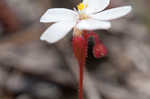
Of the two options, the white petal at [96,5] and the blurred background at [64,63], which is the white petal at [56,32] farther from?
the blurred background at [64,63]

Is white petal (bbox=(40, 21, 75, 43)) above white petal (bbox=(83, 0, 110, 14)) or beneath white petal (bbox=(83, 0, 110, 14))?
beneath

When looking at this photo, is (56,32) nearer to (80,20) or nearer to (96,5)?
(80,20)

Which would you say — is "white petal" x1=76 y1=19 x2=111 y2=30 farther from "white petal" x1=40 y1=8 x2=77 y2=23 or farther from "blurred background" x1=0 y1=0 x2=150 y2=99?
"blurred background" x1=0 y1=0 x2=150 y2=99

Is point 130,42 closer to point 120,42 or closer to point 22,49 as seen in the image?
point 120,42

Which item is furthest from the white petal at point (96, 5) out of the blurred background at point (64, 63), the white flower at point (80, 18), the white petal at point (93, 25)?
the blurred background at point (64, 63)

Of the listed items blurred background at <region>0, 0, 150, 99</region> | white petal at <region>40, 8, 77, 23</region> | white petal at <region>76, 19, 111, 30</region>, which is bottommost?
blurred background at <region>0, 0, 150, 99</region>

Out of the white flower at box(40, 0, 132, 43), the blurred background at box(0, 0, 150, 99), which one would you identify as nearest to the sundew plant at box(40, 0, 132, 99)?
the white flower at box(40, 0, 132, 43)

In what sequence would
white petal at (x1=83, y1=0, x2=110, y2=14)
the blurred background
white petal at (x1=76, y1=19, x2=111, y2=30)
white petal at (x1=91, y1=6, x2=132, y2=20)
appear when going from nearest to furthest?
1. white petal at (x1=76, y1=19, x2=111, y2=30)
2. white petal at (x1=91, y1=6, x2=132, y2=20)
3. white petal at (x1=83, y1=0, x2=110, y2=14)
4. the blurred background
